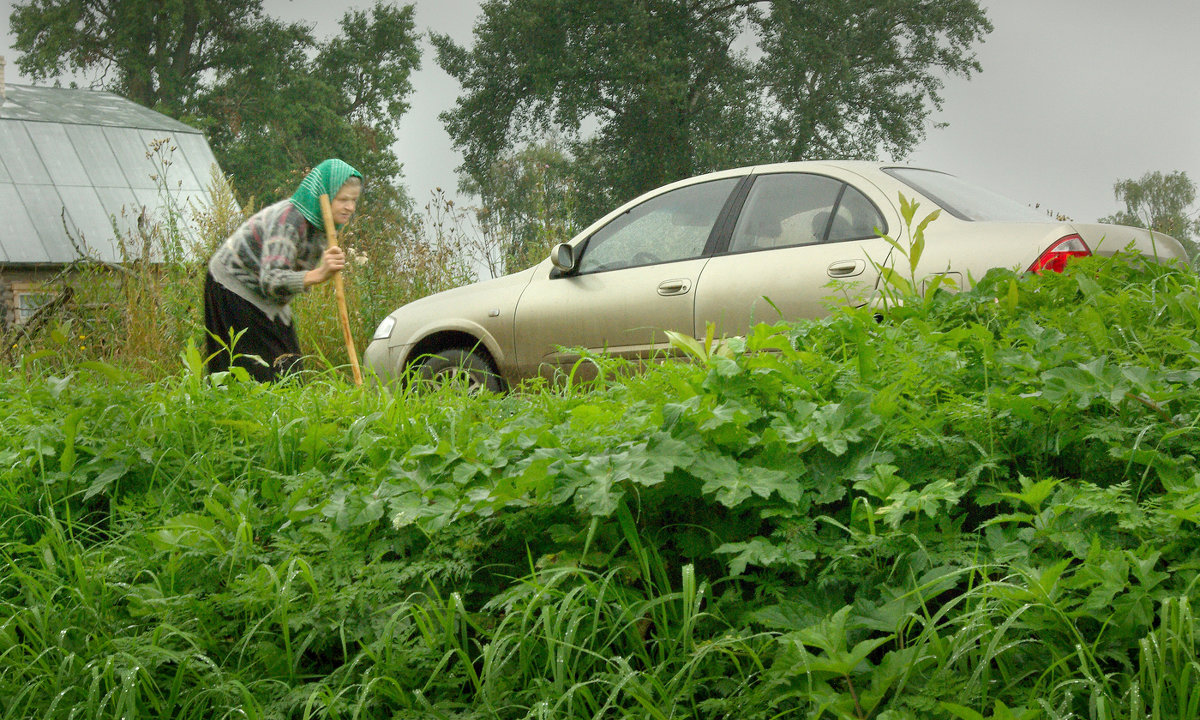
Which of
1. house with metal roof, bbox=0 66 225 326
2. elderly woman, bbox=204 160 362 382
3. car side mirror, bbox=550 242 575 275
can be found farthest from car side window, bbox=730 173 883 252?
house with metal roof, bbox=0 66 225 326

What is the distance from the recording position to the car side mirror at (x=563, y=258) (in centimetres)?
665

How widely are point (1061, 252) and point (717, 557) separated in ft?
9.94

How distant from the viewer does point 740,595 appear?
2.67 meters

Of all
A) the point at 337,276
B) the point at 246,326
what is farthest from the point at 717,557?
the point at 246,326

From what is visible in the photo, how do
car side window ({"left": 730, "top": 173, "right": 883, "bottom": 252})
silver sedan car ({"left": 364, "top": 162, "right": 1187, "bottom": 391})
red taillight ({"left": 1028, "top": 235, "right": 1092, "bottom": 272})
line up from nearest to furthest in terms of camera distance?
red taillight ({"left": 1028, "top": 235, "right": 1092, "bottom": 272}) → silver sedan car ({"left": 364, "top": 162, "right": 1187, "bottom": 391}) → car side window ({"left": 730, "top": 173, "right": 883, "bottom": 252})

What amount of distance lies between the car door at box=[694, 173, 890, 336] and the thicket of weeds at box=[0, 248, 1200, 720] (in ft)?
6.47

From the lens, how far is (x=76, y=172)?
2302 centimetres

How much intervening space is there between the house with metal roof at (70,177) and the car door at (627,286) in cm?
1493

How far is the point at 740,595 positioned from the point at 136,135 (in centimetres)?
2520

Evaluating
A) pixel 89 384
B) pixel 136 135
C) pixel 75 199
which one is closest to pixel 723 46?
pixel 136 135

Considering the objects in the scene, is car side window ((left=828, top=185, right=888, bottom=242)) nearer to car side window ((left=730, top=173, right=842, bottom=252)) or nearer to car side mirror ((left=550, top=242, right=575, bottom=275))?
car side window ((left=730, top=173, right=842, bottom=252))

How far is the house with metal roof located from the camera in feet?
69.5

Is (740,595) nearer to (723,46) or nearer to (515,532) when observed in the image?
(515,532)

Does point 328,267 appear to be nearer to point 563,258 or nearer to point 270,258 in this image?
point 270,258
